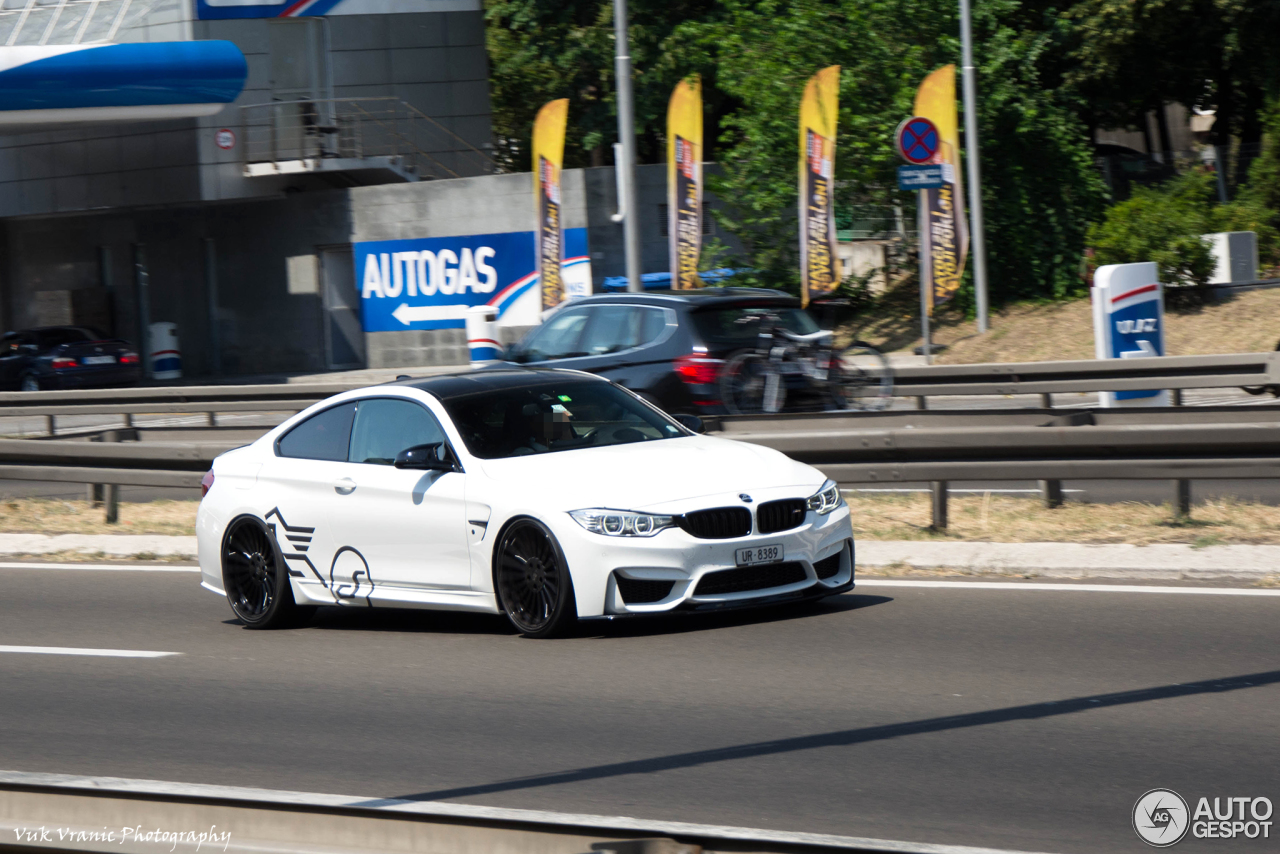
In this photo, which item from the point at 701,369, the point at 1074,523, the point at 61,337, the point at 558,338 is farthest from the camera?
the point at 61,337

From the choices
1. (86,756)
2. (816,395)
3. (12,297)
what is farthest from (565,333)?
(12,297)

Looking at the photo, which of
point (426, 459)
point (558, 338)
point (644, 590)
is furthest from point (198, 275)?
point (644, 590)

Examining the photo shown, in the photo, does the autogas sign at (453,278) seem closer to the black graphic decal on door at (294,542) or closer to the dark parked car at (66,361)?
the dark parked car at (66,361)

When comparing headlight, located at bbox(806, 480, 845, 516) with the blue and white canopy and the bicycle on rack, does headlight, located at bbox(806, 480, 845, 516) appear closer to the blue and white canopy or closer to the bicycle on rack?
the bicycle on rack

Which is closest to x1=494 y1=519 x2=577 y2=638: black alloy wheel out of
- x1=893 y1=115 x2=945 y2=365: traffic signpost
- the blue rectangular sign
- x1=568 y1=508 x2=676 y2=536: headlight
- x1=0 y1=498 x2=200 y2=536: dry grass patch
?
x1=568 y1=508 x2=676 y2=536: headlight

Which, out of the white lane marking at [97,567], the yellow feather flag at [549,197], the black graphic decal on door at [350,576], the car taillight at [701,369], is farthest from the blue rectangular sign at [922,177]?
the black graphic decal on door at [350,576]

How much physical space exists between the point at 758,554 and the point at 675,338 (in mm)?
6363

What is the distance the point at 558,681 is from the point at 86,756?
6.87ft

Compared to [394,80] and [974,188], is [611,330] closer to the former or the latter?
[974,188]

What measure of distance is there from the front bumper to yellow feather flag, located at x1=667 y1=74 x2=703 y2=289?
831 inches

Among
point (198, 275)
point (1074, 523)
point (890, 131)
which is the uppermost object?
point (890, 131)

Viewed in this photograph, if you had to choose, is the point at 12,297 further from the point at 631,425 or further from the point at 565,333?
the point at 631,425

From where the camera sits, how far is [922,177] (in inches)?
969

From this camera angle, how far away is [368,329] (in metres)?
35.6
